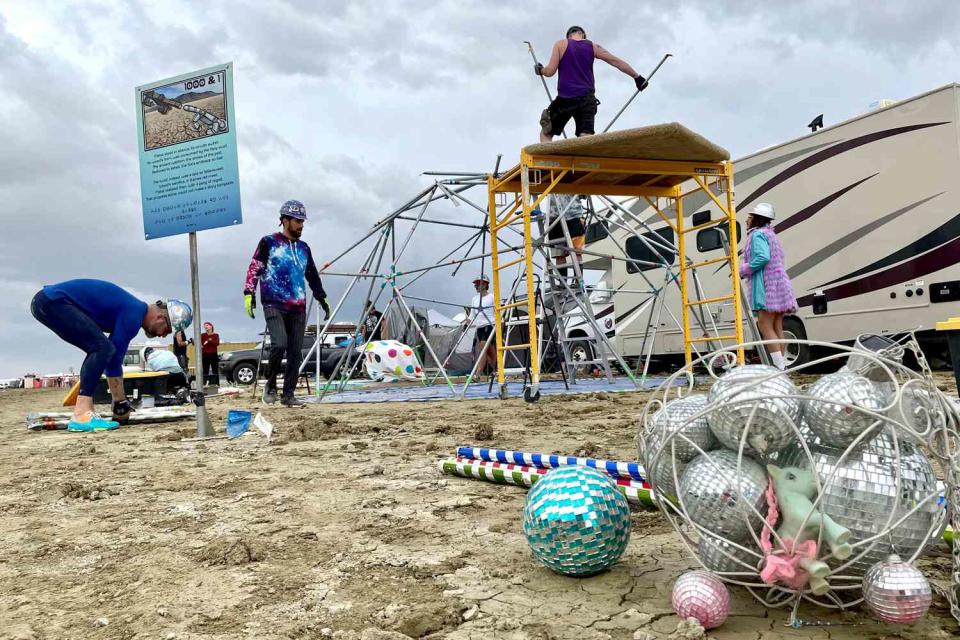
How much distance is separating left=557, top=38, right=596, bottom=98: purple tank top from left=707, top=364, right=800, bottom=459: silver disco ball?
18.4 feet

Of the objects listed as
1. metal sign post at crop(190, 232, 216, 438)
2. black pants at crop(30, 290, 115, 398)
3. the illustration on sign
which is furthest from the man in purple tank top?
black pants at crop(30, 290, 115, 398)

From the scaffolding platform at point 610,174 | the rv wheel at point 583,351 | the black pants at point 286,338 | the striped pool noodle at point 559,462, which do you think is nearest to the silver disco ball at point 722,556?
the striped pool noodle at point 559,462

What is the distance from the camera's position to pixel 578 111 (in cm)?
672

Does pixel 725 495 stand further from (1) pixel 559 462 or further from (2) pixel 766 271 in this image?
(2) pixel 766 271

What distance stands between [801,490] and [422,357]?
1367cm

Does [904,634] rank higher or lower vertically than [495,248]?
lower

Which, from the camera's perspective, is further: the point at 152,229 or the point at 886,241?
the point at 886,241

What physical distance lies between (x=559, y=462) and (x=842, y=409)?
1.22 m

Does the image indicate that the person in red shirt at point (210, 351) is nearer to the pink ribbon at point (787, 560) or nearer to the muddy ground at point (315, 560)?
the muddy ground at point (315, 560)

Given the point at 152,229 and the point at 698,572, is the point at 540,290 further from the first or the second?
the point at 698,572

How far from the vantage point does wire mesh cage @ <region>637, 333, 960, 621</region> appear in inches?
52.3

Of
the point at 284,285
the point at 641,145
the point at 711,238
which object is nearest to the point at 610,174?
the point at 641,145

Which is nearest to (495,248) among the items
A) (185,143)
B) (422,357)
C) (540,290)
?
(540,290)

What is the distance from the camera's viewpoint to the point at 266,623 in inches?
60.5
